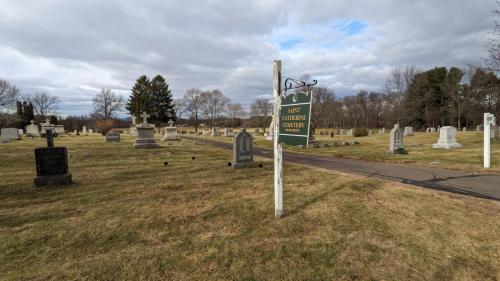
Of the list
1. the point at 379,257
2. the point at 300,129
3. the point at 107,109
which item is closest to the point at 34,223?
the point at 300,129

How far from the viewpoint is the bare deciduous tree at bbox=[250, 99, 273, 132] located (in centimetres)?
6762

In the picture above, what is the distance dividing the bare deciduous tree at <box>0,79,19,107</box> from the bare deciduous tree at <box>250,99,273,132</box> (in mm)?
52022

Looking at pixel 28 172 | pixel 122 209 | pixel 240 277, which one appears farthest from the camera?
pixel 28 172

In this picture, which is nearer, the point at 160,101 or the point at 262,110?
the point at 160,101

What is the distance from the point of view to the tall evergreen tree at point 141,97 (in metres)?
54.8

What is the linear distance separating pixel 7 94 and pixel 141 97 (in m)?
23.5

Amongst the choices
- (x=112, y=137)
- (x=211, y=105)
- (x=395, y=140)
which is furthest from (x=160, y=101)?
(x=395, y=140)

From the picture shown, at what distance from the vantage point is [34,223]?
4.32m

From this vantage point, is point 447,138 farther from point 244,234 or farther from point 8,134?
point 8,134

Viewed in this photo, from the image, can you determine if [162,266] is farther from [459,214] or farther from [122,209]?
[459,214]

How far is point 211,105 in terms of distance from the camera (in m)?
74.3

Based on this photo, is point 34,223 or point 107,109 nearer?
point 34,223

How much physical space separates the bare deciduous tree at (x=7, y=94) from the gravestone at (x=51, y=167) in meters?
51.9

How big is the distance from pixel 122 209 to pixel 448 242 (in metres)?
5.66
